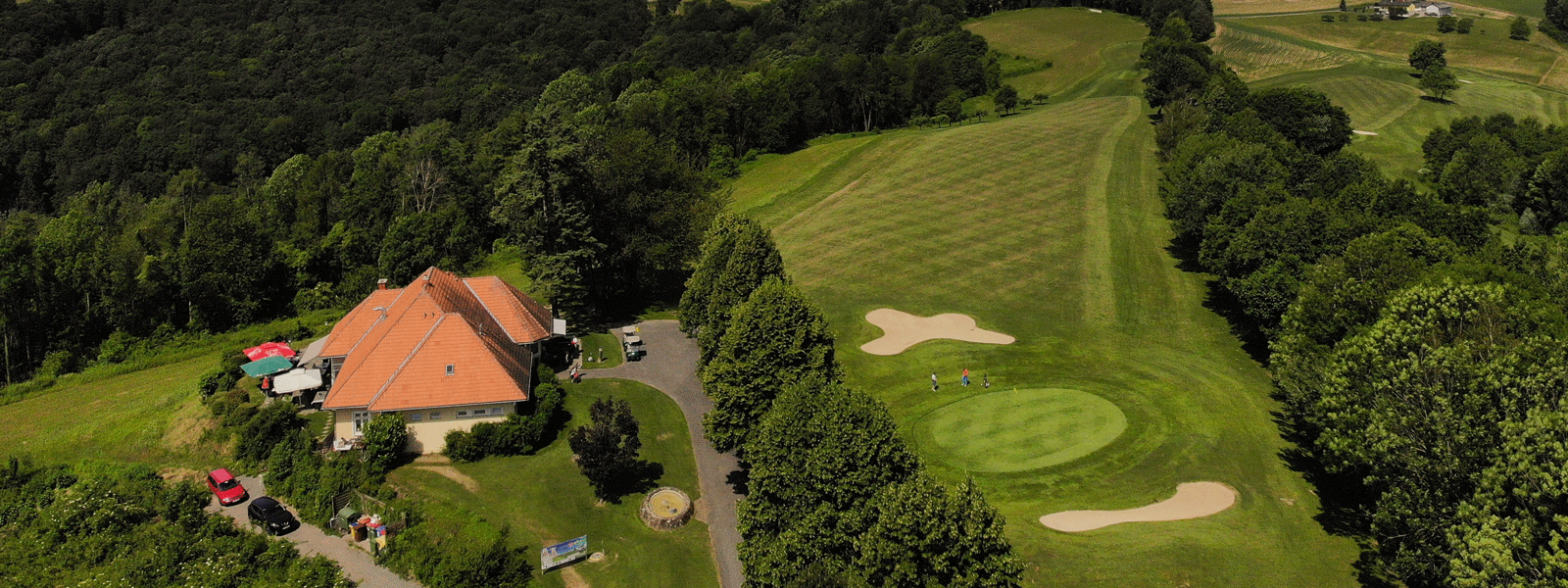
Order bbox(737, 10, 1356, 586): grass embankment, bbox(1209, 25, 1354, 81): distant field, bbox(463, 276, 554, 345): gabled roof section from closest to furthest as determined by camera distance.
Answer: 1. bbox(737, 10, 1356, 586): grass embankment
2. bbox(463, 276, 554, 345): gabled roof section
3. bbox(1209, 25, 1354, 81): distant field

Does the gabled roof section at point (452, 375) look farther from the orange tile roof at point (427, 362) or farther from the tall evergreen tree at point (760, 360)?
the tall evergreen tree at point (760, 360)

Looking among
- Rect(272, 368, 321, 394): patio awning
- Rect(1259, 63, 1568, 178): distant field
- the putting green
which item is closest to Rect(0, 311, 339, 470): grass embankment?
Rect(272, 368, 321, 394): patio awning

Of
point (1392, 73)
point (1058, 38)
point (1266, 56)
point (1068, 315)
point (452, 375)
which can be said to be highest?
point (1058, 38)

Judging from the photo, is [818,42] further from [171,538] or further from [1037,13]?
[171,538]

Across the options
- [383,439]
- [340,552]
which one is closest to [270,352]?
[383,439]

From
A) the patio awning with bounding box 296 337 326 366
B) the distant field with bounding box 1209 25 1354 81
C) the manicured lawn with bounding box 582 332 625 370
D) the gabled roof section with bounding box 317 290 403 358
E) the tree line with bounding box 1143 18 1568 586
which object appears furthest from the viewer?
the distant field with bounding box 1209 25 1354 81

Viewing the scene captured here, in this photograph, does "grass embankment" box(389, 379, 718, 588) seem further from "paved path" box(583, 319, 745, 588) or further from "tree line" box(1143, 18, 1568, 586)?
"tree line" box(1143, 18, 1568, 586)

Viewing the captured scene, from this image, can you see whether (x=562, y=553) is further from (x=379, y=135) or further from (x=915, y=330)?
(x=379, y=135)

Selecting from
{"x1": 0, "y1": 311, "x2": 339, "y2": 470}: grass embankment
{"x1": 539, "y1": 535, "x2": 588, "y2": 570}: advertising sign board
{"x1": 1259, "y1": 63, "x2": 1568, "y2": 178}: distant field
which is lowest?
{"x1": 539, "y1": 535, "x2": 588, "y2": 570}: advertising sign board
